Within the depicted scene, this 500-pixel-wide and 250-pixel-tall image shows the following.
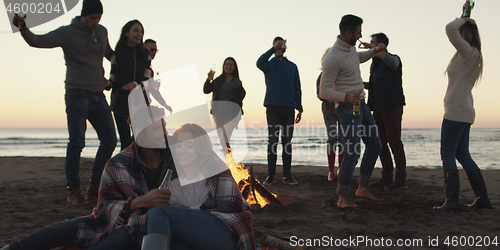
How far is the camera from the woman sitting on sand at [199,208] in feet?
6.87

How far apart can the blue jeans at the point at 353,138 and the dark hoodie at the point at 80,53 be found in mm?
2832

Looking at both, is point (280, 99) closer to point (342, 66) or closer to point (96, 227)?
point (342, 66)

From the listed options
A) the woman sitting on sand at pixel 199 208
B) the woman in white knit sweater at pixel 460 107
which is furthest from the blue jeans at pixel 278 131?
the woman sitting on sand at pixel 199 208

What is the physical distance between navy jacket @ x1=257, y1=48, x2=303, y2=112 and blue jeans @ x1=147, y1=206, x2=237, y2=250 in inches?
160

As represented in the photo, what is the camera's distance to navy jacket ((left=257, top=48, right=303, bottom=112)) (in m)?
6.12

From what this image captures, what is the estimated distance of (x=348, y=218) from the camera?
12.3 ft

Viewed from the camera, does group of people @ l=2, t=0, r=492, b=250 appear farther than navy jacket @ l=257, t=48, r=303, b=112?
No

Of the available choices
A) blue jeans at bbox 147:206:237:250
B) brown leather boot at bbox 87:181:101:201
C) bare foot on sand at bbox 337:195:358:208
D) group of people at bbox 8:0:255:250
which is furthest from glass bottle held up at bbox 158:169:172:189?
bare foot on sand at bbox 337:195:358:208

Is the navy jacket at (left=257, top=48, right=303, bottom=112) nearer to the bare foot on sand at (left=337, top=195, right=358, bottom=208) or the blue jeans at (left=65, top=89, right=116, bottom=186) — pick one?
the bare foot on sand at (left=337, top=195, right=358, bottom=208)

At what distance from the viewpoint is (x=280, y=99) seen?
611cm

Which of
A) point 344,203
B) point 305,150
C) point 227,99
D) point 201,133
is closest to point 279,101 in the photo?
point 227,99

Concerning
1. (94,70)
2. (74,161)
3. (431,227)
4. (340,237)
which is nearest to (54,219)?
(74,161)

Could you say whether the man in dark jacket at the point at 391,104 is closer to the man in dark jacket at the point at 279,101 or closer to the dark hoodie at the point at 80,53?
the man in dark jacket at the point at 279,101

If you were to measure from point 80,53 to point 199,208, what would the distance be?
261 cm
